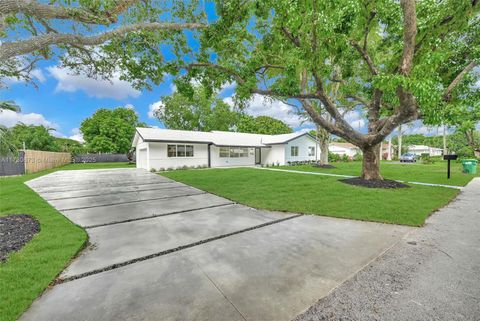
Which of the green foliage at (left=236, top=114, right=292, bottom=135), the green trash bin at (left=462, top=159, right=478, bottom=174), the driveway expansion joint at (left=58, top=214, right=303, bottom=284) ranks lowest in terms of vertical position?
the driveway expansion joint at (left=58, top=214, right=303, bottom=284)

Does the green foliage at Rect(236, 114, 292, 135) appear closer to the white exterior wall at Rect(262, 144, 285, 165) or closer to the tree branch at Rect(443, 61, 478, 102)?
the white exterior wall at Rect(262, 144, 285, 165)

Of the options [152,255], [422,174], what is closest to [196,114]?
[422,174]

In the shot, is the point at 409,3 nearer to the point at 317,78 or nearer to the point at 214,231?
the point at 317,78

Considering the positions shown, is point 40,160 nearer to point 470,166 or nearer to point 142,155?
point 142,155

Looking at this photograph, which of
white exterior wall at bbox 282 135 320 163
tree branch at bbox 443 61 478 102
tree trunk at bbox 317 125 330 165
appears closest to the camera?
tree branch at bbox 443 61 478 102

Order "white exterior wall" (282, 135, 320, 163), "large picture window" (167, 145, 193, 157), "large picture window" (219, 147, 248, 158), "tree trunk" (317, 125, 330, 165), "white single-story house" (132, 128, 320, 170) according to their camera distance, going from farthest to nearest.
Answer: "white exterior wall" (282, 135, 320, 163) → "large picture window" (219, 147, 248, 158) → "tree trunk" (317, 125, 330, 165) → "large picture window" (167, 145, 193, 157) → "white single-story house" (132, 128, 320, 170)

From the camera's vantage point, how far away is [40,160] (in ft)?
56.5

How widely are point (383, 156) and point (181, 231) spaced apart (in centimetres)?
4915

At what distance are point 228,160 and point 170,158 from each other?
6.00 metres

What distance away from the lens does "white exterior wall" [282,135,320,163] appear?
78.1 feet

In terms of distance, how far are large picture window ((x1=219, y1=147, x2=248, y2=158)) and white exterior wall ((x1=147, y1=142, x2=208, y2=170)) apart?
5.92 ft

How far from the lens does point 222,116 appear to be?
3622 centimetres

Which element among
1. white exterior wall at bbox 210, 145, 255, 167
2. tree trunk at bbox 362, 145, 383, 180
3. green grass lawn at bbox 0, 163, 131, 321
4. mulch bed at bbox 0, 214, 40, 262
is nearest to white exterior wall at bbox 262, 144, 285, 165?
white exterior wall at bbox 210, 145, 255, 167

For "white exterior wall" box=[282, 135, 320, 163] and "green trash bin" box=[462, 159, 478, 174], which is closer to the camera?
"green trash bin" box=[462, 159, 478, 174]
